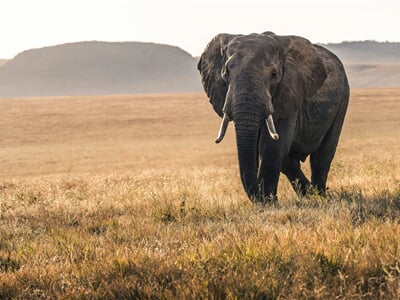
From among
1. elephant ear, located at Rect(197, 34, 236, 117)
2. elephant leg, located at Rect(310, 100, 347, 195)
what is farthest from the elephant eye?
elephant leg, located at Rect(310, 100, 347, 195)

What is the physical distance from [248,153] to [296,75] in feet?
5.21

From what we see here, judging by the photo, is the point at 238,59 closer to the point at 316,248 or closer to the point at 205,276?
the point at 316,248

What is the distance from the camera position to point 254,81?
789cm

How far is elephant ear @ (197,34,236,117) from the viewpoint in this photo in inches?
349

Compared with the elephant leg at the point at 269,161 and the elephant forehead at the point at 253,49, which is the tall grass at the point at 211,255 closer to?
the elephant leg at the point at 269,161

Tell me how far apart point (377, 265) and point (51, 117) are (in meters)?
52.0

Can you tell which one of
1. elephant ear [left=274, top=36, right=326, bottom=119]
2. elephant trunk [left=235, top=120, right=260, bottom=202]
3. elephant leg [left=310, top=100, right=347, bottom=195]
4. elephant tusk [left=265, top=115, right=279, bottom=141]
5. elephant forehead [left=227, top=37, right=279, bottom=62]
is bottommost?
elephant leg [left=310, top=100, right=347, bottom=195]

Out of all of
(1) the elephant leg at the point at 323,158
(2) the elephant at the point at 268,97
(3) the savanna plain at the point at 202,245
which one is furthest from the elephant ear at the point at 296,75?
(1) the elephant leg at the point at 323,158

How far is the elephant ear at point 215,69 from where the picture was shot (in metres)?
8.86

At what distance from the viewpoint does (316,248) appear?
16.5 ft

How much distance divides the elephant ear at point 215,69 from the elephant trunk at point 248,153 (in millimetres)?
1015

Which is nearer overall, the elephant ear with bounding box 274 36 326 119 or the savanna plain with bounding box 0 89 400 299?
the savanna plain with bounding box 0 89 400 299

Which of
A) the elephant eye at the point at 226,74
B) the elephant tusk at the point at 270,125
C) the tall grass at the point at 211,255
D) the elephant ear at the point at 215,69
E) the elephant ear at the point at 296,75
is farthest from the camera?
the elephant ear at the point at 215,69

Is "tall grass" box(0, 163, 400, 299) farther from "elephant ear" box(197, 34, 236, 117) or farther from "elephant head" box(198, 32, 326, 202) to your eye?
"elephant ear" box(197, 34, 236, 117)
